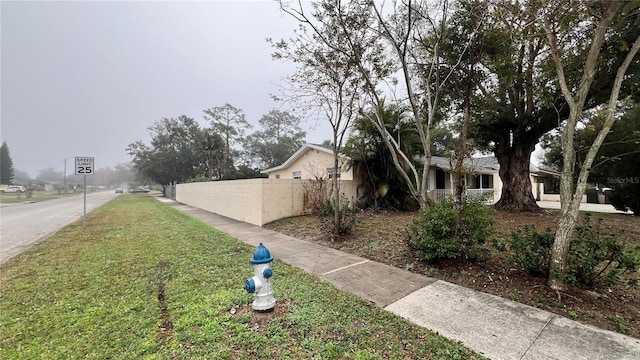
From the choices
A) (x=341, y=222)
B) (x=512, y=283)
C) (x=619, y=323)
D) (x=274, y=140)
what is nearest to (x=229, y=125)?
(x=274, y=140)

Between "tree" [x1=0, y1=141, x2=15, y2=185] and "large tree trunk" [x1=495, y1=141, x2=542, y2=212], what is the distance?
88628 millimetres

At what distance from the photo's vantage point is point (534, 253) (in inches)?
142

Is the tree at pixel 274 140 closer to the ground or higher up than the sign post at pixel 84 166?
higher up

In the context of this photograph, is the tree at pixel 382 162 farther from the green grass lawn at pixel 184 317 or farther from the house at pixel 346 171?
the green grass lawn at pixel 184 317

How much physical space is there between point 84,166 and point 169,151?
26.0m

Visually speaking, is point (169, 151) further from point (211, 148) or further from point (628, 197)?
point (628, 197)

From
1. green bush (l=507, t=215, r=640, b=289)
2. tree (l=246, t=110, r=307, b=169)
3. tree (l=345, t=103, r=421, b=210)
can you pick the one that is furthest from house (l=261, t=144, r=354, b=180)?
tree (l=246, t=110, r=307, b=169)

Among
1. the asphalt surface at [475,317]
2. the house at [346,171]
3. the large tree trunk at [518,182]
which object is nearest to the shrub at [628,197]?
the large tree trunk at [518,182]

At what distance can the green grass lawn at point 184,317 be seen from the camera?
232 cm

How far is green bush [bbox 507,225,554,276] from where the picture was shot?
3.55 m

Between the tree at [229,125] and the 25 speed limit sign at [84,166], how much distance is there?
70.9 feet

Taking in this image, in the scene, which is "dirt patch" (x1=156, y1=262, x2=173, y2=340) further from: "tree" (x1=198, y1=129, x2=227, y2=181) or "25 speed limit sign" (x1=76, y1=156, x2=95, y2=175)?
"tree" (x1=198, y1=129, x2=227, y2=181)

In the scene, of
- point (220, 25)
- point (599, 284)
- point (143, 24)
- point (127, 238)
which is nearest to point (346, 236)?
point (599, 284)

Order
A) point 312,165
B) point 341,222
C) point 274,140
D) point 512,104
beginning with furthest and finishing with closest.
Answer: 1. point 274,140
2. point 312,165
3. point 512,104
4. point 341,222
